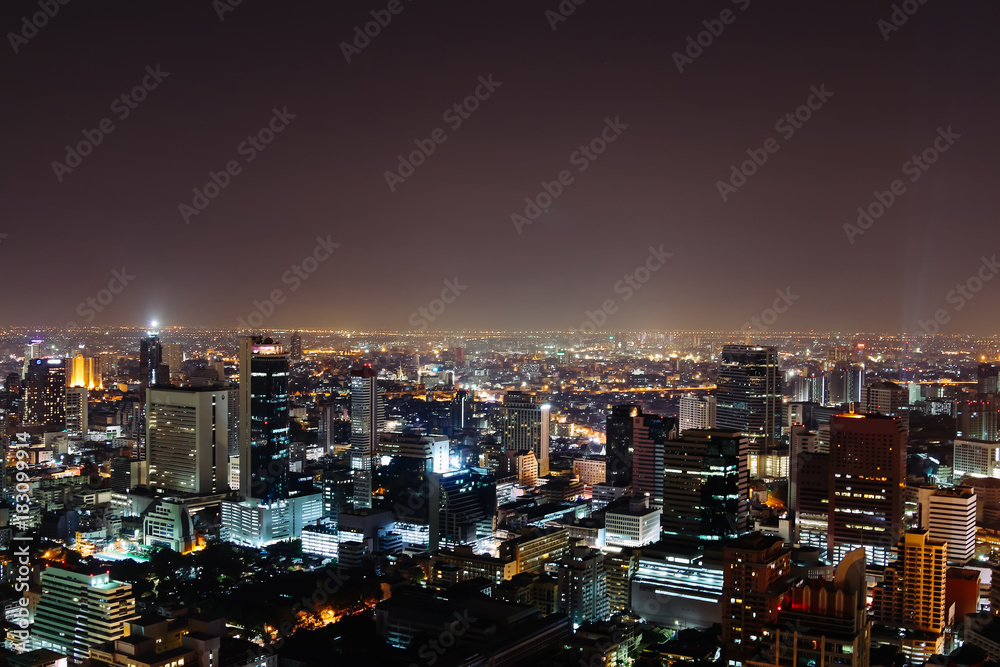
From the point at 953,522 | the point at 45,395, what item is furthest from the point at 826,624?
the point at 45,395

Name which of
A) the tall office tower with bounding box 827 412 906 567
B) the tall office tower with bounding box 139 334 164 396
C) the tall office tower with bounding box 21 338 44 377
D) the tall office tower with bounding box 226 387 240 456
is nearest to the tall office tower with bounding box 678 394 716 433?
the tall office tower with bounding box 827 412 906 567

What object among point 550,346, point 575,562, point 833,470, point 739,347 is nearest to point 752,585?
point 575,562

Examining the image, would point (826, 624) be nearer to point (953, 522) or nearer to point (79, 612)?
point (953, 522)

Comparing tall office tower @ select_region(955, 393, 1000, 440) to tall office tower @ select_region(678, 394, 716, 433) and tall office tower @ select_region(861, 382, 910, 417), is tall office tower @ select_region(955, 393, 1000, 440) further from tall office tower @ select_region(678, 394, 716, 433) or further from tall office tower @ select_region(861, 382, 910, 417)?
tall office tower @ select_region(678, 394, 716, 433)

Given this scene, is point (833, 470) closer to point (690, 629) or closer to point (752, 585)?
point (690, 629)

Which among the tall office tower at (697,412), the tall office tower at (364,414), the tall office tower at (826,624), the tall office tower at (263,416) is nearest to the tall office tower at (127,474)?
the tall office tower at (263,416)
